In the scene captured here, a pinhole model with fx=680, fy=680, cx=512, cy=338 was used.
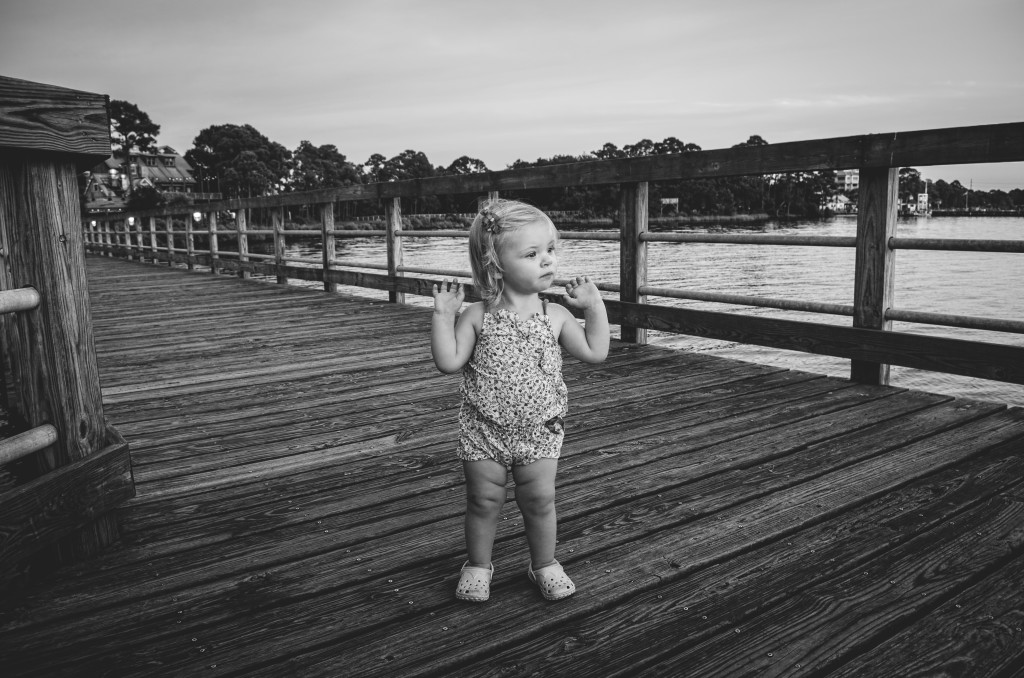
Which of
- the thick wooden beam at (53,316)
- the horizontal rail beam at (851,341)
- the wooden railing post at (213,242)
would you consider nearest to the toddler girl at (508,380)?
the thick wooden beam at (53,316)

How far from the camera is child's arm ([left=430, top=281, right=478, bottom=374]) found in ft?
4.92

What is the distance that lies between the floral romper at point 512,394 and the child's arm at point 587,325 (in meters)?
0.05

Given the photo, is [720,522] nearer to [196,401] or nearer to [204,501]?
[204,501]

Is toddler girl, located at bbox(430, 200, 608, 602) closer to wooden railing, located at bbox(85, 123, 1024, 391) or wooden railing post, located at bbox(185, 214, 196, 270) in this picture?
wooden railing, located at bbox(85, 123, 1024, 391)

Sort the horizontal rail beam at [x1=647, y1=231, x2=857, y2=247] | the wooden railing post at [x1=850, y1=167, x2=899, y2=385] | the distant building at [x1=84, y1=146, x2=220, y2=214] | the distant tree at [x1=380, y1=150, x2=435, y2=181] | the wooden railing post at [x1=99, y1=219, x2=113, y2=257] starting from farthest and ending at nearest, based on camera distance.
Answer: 1. the distant tree at [x1=380, y1=150, x2=435, y2=181]
2. the distant building at [x1=84, y1=146, x2=220, y2=214]
3. the wooden railing post at [x1=99, y1=219, x2=113, y2=257]
4. the horizontal rail beam at [x1=647, y1=231, x2=857, y2=247]
5. the wooden railing post at [x1=850, y1=167, x2=899, y2=385]

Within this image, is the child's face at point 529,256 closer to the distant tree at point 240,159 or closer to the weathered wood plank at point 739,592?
the weathered wood plank at point 739,592

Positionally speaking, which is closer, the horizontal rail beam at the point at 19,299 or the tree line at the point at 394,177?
the horizontal rail beam at the point at 19,299

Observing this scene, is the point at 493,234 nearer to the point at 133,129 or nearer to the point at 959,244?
the point at 959,244

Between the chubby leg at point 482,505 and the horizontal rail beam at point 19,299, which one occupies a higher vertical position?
the horizontal rail beam at point 19,299

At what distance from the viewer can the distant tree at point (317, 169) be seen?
4326 inches

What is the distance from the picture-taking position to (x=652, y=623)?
1335 mm

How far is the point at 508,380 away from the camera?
1.51m

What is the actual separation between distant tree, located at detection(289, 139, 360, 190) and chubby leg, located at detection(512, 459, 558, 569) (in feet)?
371

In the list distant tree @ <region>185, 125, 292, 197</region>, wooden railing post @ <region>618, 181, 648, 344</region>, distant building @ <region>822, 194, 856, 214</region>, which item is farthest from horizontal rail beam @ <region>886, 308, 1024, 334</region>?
distant tree @ <region>185, 125, 292, 197</region>
